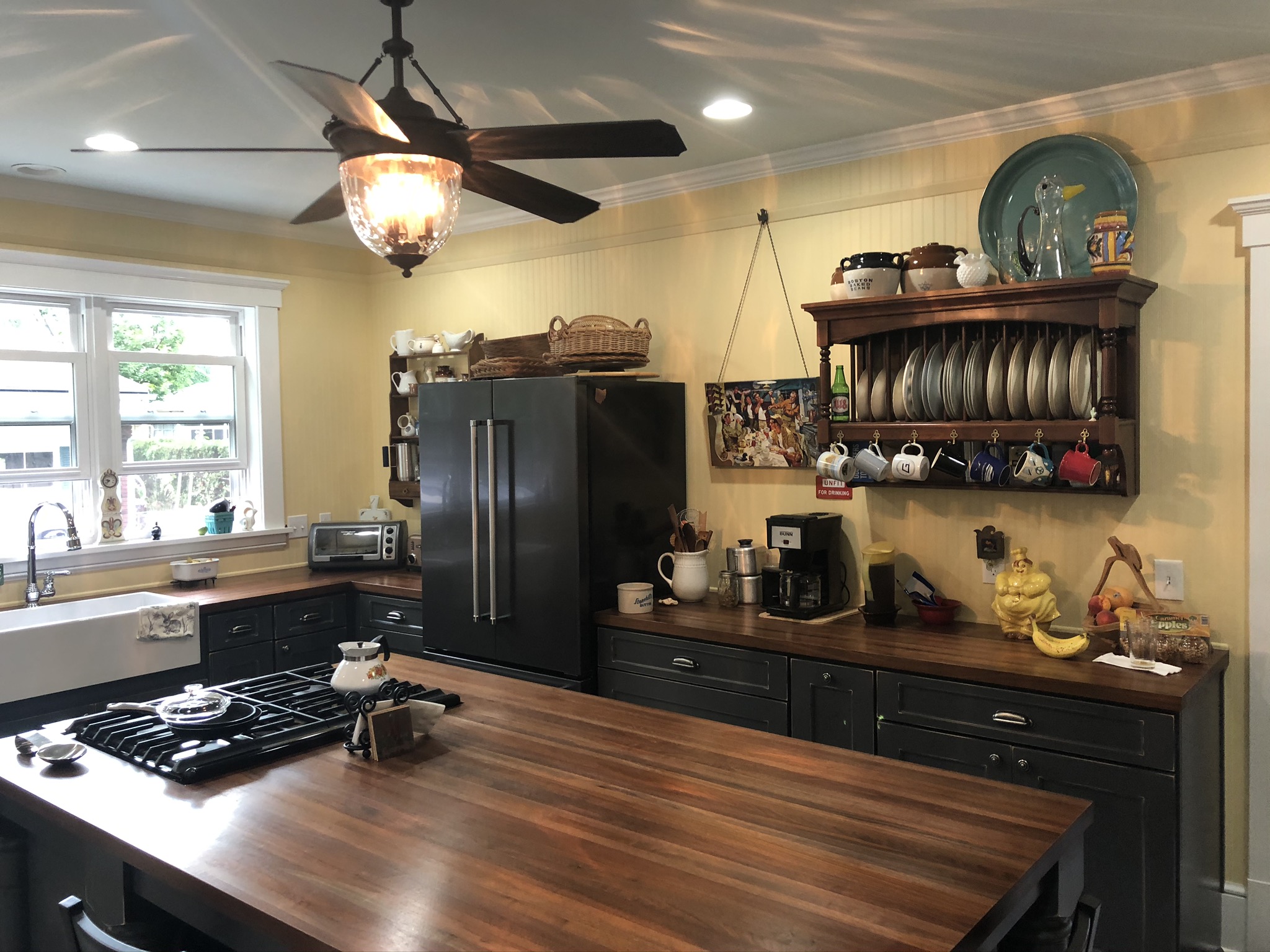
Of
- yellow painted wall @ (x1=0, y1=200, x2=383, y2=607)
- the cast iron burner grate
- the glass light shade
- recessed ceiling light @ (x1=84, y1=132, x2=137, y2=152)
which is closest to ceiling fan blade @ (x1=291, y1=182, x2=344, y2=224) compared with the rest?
the glass light shade

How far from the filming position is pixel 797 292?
12.0 ft

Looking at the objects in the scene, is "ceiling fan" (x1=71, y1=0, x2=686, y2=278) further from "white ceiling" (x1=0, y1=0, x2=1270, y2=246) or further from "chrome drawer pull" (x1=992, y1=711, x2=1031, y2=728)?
"chrome drawer pull" (x1=992, y1=711, x2=1031, y2=728)

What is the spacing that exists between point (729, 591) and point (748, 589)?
0.26ft

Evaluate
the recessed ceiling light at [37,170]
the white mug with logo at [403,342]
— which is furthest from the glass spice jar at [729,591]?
the recessed ceiling light at [37,170]

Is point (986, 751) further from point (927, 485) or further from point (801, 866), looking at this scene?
point (801, 866)

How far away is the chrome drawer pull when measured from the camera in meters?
2.61

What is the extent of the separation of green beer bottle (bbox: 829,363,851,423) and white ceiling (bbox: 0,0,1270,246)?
88 centimetres

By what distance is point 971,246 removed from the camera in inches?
127

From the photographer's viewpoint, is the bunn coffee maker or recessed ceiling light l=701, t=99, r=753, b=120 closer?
recessed ceiling light l=701, t=99, r=753, b=120

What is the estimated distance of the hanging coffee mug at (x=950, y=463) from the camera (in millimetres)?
3098

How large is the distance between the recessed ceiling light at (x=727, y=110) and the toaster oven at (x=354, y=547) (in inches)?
104

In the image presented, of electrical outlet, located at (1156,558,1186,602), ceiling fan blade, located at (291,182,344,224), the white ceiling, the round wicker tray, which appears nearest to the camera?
ceiling fan blade, located at (291,182,344,224)

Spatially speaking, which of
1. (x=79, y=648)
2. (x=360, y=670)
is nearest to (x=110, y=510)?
(x=79, y=648)

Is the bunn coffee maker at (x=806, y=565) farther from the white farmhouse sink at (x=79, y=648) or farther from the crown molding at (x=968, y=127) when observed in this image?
the white farmhouse sink at (x=79, y=648)
